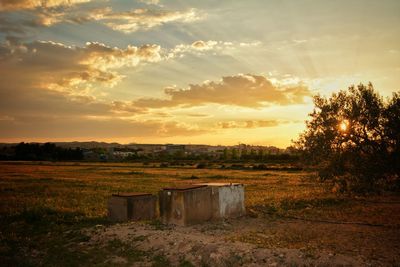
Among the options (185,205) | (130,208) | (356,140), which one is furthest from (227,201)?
(356,140)

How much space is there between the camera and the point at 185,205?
790 inches

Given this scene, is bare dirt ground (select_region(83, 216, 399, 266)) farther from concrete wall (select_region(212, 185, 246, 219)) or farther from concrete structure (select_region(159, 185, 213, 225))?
concrete wall (select_region(212, 185, 246, 219))

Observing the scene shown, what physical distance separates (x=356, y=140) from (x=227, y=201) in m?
9.28

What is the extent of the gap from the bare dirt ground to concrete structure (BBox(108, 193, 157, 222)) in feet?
4.14

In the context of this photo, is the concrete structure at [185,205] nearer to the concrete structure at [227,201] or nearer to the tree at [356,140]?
the concrete structure at [227,201]

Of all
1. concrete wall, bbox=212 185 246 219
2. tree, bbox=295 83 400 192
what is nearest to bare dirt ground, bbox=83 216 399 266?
concrete wall, bbox=212 185 246 219

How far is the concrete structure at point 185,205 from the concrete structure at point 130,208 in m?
1.24

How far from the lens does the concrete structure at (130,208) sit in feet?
69.5

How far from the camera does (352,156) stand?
24719mm

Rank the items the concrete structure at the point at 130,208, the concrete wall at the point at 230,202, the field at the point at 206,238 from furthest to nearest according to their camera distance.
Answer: the concrete wall at the point at 230,202 → the concrete structure at the point at 130,208 → the field at the point at 206,238

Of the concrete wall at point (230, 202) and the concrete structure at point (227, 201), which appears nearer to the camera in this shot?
the concrete structure at point (227, 201)

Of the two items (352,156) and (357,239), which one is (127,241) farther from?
(352,156)

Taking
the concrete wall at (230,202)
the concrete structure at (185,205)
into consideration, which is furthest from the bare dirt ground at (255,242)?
the concrete wall at (230,202)

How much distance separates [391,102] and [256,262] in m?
14.7
